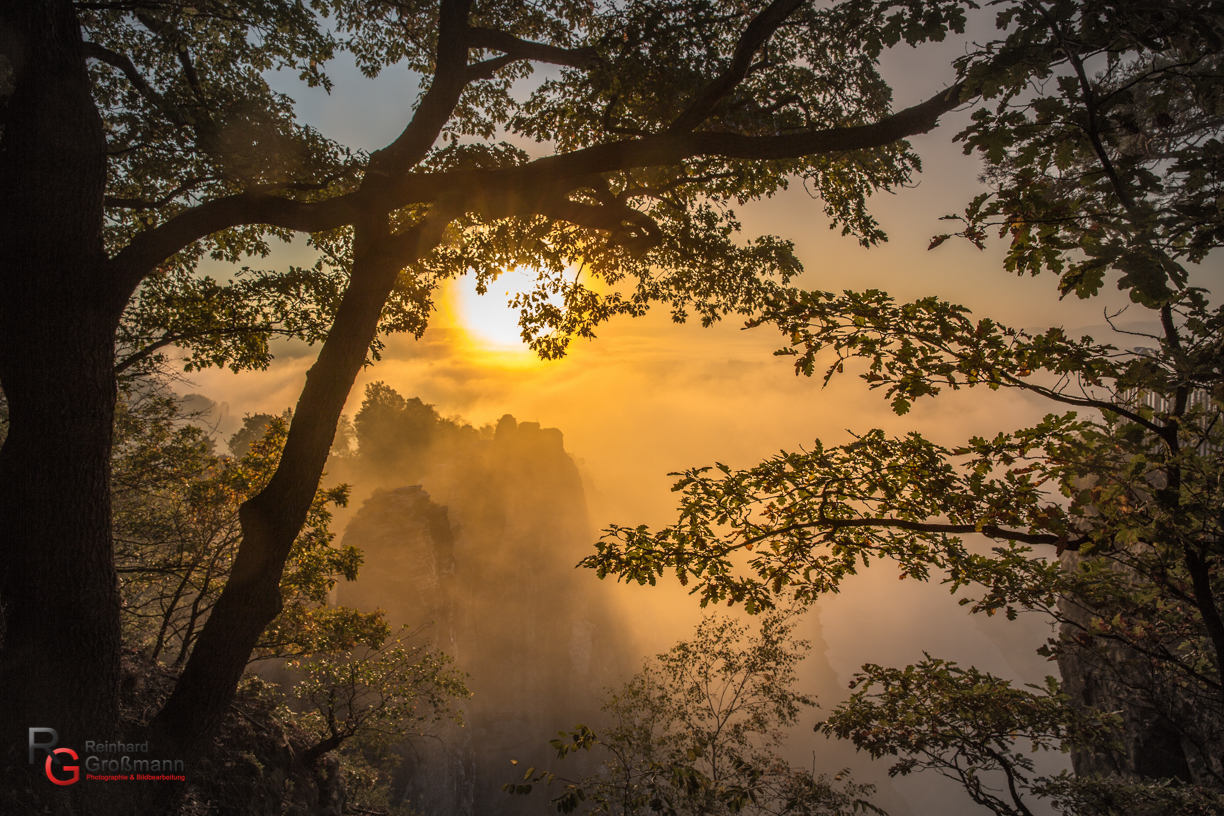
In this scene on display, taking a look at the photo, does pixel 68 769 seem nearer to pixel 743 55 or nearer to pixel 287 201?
pixel 287 201

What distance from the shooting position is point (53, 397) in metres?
3.62

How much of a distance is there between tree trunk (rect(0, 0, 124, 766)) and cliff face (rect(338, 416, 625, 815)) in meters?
27.1

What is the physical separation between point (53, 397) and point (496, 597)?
4470 centimetres

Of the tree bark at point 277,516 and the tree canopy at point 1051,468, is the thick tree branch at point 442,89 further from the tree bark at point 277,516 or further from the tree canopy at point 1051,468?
the tree canopy at point 1051,468

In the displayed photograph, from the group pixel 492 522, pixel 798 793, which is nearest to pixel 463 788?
pixel 492 522

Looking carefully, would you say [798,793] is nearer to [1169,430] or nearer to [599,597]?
[1169,430]

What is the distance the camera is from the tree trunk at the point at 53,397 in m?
3.45

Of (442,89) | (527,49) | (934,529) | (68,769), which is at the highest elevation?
(527,49)

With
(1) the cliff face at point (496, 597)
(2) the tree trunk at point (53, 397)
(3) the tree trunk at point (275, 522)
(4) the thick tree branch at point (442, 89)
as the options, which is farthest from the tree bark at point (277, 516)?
(1) the cliff face at point (496, 597)

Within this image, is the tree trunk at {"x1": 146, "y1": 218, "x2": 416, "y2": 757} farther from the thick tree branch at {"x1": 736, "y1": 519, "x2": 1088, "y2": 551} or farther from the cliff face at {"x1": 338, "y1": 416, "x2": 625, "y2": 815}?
the cliff face at {"x1": 338, "y1": 416, "x2": 625, "y2": 815}

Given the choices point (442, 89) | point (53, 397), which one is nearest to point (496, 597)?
point (442, 89)

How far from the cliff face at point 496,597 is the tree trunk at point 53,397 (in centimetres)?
2712

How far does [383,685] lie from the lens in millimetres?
11188

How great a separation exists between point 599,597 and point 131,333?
166 feet
